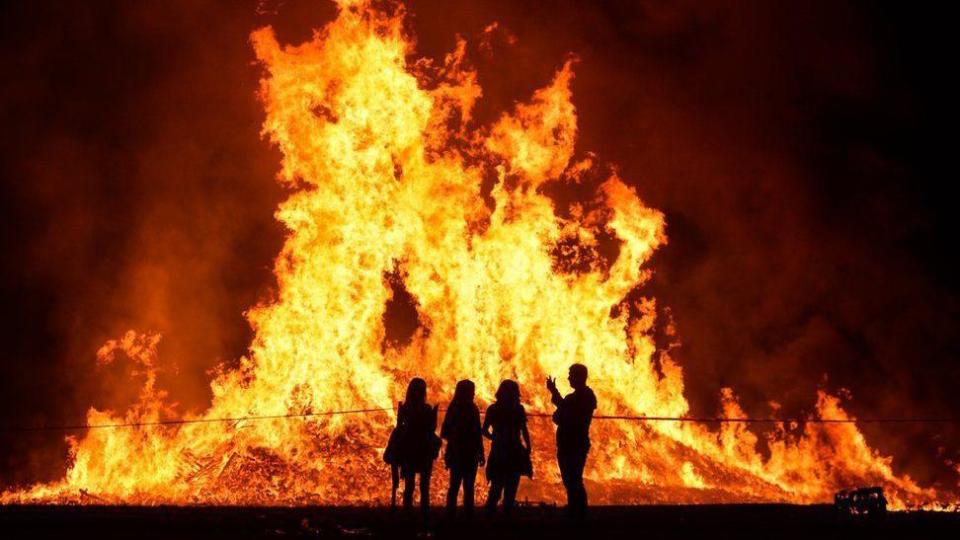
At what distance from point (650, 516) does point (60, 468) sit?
17.7 metres

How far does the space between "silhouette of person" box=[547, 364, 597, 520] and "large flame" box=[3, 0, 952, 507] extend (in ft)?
27.0

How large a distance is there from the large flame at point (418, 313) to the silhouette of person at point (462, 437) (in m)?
7.22

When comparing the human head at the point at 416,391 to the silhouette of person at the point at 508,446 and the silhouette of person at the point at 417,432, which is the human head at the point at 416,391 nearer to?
the silhouette of person at the point at 417,432

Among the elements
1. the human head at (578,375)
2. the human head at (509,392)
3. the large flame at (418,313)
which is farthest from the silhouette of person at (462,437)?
the large flame at (418,313)

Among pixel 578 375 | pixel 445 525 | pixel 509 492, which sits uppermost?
pixel 578 375

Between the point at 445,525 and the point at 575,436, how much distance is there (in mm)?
1983

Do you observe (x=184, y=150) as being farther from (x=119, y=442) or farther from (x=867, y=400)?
(x=867, y=400)

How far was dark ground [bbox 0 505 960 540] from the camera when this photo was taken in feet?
36.8

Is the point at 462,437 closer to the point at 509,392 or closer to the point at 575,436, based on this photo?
the point at 509,392

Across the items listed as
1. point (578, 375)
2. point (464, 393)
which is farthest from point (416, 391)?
point (578, 375)

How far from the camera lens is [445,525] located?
12.7 metres

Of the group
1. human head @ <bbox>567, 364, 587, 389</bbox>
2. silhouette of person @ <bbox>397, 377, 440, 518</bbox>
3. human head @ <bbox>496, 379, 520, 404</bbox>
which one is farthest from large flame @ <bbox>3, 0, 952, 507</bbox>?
human head @ <bbox>567, 364, 587, 389</bbox>

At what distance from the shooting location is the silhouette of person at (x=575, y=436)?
12508mm

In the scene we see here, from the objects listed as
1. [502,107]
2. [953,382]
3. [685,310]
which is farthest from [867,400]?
[502,107]
